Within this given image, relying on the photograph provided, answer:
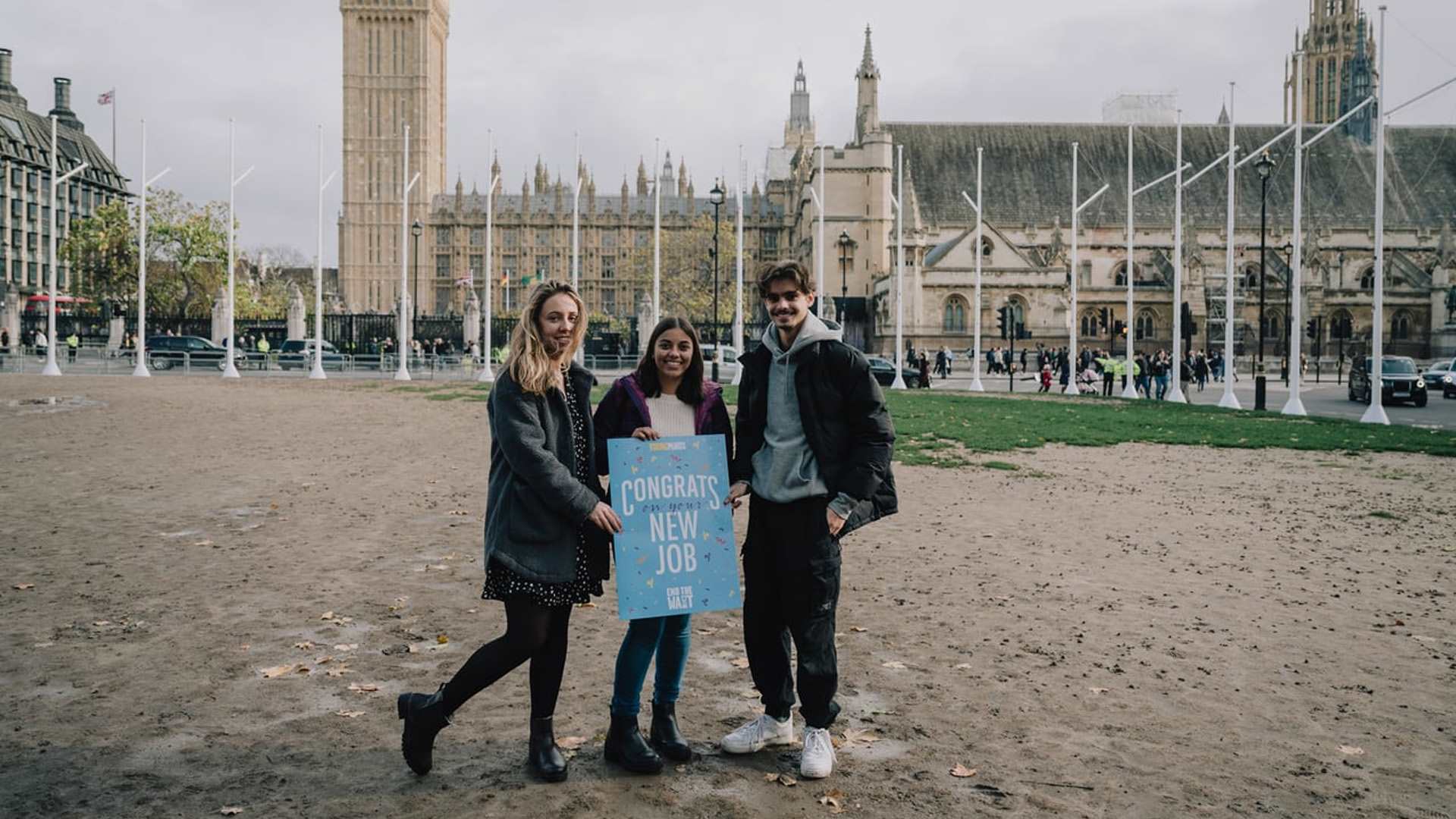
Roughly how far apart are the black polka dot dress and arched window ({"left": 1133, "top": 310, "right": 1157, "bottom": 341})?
2324 inches

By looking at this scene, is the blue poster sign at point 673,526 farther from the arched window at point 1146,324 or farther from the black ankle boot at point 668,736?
the arched window at point 1146,324

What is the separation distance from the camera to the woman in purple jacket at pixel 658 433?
4.39 meters

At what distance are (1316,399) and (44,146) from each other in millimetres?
88009

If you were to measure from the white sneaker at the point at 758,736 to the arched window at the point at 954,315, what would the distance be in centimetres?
5416

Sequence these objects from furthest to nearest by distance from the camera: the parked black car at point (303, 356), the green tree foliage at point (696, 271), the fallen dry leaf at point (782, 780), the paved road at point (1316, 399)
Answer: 1. the green tree foliage at point (696, 271)
2. the parked black car at point (303, 356)
3. the paved road at point (1316, 399)
4. the fallen dry leaf at point (782, 780)

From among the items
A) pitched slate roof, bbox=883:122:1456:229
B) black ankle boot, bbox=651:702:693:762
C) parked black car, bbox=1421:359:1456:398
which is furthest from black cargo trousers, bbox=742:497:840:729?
pitched slate roof, bbox=883:122:1456:229

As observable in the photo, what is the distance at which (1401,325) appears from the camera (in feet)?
203

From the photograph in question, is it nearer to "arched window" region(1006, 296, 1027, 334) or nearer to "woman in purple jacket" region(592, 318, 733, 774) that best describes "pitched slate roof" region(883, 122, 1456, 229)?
"arched window" region(1006, 296, 1027, 334)

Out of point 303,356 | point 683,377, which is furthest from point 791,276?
point 303,356

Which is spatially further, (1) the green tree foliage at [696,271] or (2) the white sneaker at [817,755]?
(1) the green tree foliage at [696,271]

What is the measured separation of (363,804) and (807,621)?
1.70 meters

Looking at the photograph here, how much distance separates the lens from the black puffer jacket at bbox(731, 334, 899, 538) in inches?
171

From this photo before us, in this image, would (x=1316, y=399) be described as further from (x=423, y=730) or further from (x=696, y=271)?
(x=696, y=271)

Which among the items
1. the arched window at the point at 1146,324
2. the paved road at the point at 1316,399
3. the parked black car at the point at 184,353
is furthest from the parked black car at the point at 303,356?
the arched window at the point at 1146,324
